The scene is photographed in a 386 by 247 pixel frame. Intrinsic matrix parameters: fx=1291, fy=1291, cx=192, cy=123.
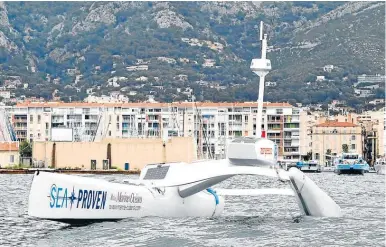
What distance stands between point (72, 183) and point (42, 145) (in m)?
80.5

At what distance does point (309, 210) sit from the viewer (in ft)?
132

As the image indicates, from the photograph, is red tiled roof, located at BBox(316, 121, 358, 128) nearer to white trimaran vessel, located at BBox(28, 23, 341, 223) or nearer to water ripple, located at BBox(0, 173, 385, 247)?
water ripple, located at BBox(0, 173, 385, 247)

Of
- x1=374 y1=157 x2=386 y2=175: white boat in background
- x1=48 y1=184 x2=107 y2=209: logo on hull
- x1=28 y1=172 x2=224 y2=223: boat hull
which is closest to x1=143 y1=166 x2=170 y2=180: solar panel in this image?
x1=28 y1=172 x2=224 y2=223: boat hull

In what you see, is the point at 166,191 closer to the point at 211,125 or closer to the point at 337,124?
the point at 211,125

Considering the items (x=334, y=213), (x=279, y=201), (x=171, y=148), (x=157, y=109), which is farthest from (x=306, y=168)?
(x=334, y=213)

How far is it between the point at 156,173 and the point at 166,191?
1137 millimetres

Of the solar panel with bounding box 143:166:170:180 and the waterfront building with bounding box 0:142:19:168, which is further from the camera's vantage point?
the waterfront building with bounding box 0:142:19:168

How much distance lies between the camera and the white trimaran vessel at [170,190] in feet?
115

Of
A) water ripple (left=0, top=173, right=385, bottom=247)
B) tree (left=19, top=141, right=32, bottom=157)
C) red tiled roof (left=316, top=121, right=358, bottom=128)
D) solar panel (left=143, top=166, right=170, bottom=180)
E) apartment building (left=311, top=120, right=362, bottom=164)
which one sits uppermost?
red tiled roof (left=316, top=121, right=358, bottom=128)

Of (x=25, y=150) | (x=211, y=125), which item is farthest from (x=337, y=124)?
(x=25, y=150)

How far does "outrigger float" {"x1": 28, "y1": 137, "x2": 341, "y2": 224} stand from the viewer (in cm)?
3491

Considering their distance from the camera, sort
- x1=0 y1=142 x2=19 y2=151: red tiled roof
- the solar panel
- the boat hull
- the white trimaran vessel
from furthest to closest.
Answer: x1=0 y1=142 x2=19 y2=151: red tiled roof → the solar panel → the white trimaran vessel → the boat hull

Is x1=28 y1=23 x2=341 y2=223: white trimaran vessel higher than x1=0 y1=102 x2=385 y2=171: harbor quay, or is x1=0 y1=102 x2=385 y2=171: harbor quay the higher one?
x1=0 y1=102 x2=385 y2=171: harbor quay

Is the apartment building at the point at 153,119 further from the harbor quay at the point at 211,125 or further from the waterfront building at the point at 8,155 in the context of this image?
the waterfront building at the point at 8,155
